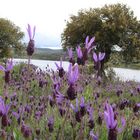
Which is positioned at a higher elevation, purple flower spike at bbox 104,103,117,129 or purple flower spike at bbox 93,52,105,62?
purple flower spike at bbox 93,52,105,62

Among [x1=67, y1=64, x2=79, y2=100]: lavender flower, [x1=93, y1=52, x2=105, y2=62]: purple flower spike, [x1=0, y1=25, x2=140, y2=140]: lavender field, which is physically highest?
[x1=93, y1=52, x2=105, y2=62]: purple flower spike

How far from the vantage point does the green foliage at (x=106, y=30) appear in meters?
22.7

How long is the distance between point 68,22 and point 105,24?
2.60m

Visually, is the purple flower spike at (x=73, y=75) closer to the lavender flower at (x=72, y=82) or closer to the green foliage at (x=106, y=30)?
the lavender flower at (x=72, y=82)

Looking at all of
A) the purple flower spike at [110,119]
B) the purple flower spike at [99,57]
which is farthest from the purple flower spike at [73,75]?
the purple flower spike at [99,57]

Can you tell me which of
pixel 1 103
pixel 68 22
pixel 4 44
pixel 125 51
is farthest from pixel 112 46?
pixel 4 44

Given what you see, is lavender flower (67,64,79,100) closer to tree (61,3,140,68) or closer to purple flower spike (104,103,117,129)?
purple flower spike (104,103,117,129)

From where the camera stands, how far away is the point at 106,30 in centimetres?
2280

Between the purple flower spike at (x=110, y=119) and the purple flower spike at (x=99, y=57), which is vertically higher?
the purple flower spike at (x=99, y=57)

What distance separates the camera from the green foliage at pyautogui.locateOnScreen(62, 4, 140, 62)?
22.7 m

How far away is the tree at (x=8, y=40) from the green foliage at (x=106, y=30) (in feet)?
77.6

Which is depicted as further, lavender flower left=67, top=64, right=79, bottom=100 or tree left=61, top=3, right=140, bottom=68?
tree left=61, top=3, right=140, bottom=68

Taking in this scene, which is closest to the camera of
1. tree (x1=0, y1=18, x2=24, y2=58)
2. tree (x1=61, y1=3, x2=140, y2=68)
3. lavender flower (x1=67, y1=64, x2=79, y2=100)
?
lavender flower (x1=67, y1=64, x2=79, y2=100)

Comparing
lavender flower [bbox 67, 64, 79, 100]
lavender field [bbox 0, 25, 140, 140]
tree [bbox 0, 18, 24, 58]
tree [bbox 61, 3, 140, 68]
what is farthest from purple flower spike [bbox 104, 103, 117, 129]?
tree [bbox 0, 18, 24, 58]
